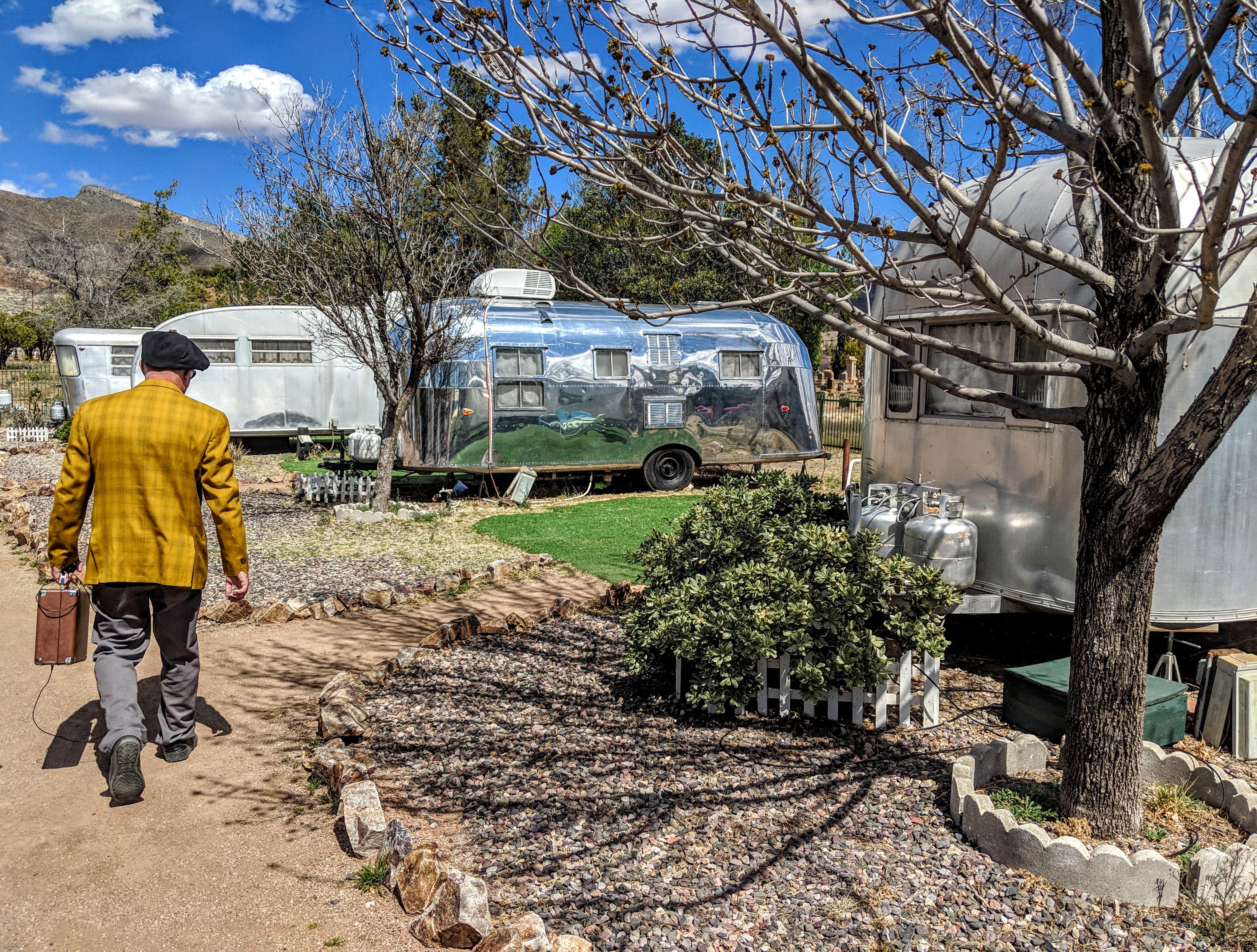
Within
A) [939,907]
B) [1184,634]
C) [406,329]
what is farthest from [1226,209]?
[406,329]

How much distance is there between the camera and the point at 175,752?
14.4 feet

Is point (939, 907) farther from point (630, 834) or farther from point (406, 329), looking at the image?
point (406, 329)

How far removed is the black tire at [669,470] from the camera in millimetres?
13805

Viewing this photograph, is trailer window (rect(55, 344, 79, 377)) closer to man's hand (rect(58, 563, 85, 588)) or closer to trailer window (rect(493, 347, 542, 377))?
trailer window (rect(493, 347, 542, 377))

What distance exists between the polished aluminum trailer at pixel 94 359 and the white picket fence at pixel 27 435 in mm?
2280

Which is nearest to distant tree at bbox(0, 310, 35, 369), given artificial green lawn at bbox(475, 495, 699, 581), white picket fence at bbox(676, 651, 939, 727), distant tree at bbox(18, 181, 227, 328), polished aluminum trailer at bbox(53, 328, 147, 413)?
distant tree at bbox(18, 181, 227, 328)

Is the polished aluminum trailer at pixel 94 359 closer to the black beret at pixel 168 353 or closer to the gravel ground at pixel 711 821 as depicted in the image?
the black beret at pixel 168 353

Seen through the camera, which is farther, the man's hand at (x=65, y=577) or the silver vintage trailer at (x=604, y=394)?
the silver vintage trailer at (x=604, y=394)

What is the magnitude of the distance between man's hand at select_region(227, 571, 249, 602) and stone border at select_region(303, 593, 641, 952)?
0.85m

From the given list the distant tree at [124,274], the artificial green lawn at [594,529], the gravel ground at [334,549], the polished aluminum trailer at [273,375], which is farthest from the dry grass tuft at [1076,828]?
the distant tree at [124,274]

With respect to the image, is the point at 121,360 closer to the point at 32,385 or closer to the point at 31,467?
the point at 31,467

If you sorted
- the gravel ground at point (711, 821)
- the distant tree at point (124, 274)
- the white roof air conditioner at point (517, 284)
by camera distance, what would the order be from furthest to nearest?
Result: 1. the distant tree at point (124, 274)
2. the white roof air conditioner at point (517, 284)
3. the gravel ground at point (711, 821)

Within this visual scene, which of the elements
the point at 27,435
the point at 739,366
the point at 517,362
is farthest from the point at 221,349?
the point at 739,366

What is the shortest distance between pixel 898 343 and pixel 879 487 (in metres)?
1.16
